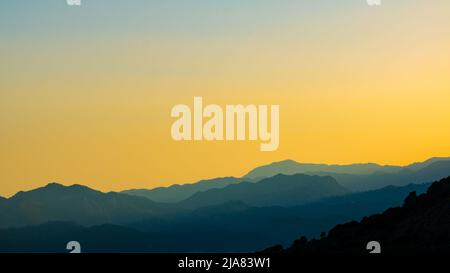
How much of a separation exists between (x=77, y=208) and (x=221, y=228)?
40.4 metres

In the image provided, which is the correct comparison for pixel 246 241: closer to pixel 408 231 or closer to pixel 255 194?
pixel 255 194

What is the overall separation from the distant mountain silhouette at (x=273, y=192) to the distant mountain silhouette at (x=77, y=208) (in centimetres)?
691

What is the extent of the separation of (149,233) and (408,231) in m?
34.5

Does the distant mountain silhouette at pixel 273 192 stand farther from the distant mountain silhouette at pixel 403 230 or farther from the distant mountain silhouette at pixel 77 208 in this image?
the distant mountain silhouette at pixel 403 230

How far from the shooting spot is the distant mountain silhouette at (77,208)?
4865 inches

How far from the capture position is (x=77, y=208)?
140m

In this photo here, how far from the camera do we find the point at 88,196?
147375mm

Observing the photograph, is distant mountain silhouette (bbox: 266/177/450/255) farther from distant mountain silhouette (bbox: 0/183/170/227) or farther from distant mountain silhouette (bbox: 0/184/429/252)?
distant mountain silhouette (bbox: 0/183/170/227)

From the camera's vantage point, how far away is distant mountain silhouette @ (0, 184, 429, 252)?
98188 millimetres

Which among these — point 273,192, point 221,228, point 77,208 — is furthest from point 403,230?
point 77,208

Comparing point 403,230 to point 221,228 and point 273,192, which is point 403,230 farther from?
point 273,192

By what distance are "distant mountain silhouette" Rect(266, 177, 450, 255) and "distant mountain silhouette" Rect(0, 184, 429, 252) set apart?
3.02 m
